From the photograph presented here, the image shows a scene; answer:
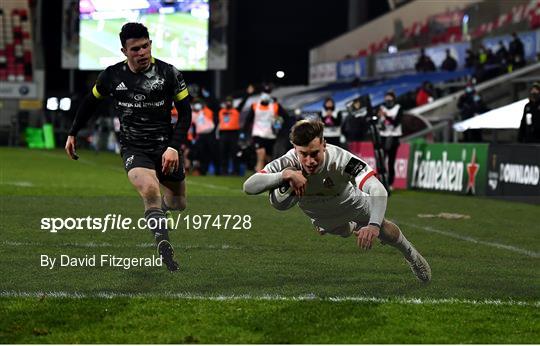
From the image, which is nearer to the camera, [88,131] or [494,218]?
[494,218]

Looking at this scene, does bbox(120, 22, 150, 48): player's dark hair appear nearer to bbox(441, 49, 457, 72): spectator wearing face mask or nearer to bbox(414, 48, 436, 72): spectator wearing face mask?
bbox(441, 49, 457, 72): spectator wearing face mask

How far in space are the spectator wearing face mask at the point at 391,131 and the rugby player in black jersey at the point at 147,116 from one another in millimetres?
12711

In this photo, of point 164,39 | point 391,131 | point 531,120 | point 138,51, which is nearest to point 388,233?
point 138,51

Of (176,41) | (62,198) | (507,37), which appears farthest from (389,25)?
(62,198)

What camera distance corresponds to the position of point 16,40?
5481 cm

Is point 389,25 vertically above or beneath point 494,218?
above

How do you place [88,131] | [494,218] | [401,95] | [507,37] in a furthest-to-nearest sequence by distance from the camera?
[88,131], [401,95], [507,37], [494,218]

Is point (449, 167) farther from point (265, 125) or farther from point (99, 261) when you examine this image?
point (99, 261)

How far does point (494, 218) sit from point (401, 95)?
64.5 feet

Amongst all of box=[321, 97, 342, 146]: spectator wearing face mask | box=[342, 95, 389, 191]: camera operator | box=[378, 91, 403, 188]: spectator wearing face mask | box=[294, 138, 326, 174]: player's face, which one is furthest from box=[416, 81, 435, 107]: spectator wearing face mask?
box=[294, 138, 326, 174]: player's face

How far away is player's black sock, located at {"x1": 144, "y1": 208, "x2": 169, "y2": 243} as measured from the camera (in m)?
9.90

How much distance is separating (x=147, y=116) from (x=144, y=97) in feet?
0.63

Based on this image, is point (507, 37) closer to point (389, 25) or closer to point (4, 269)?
point (389, 25)

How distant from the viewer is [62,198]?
18438 mm
